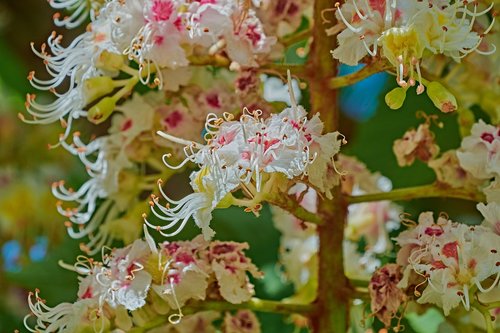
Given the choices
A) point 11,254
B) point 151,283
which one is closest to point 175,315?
point 151,283

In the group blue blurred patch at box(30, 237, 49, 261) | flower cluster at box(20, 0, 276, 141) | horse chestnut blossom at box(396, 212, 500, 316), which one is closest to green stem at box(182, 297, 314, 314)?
horse chestnut blossom at box(396, 212, 500, 316)

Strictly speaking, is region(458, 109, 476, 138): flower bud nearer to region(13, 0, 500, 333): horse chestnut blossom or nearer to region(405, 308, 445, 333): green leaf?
region(13, 0, 500, 333): horse chestnut blossom

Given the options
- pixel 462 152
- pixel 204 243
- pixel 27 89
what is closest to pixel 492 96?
pixel 462 152

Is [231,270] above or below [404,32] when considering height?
below

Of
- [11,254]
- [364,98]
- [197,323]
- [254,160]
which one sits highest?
[254,160]

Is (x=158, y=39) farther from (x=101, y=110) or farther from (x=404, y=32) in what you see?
(x=404, y=32)

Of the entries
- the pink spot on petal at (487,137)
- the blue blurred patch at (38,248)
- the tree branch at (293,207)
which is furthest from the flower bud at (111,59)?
the blue blurred patch at (38,248)
